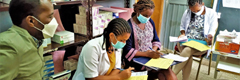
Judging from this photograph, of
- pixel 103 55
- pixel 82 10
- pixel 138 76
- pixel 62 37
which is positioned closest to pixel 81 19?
pixel 82 10

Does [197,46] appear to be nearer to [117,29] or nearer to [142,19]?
[142,19]

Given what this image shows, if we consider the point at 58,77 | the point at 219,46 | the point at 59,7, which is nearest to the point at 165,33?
the point at 219,46

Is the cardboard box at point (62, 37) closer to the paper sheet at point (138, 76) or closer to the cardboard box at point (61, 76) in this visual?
the cardboard box at point (61, 76)

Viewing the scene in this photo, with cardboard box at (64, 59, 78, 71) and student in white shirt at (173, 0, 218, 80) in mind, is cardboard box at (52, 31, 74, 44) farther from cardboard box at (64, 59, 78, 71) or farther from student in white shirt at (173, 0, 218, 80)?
student in white shirt at (173, 0, 218, 80)

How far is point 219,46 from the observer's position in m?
2.40

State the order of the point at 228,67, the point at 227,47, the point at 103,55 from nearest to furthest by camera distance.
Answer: the point at 103,55 → the point at 227,47 → the point at 228,67

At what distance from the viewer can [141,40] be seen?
2.05m

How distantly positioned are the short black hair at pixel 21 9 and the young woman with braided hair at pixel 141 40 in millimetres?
1051

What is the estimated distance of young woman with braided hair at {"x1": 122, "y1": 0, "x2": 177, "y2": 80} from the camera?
1.94 m

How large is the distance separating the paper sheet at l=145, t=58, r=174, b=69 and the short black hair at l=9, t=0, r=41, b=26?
41.4 inches

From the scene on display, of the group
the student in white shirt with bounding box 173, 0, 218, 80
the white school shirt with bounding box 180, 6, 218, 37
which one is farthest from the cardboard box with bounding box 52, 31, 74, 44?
the white school shirt with bounding box 180, 6, 218, 37

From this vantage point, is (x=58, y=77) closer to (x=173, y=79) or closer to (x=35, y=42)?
(x=35, y=42)

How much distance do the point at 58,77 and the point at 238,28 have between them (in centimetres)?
270

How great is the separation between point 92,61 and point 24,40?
0.48 m
